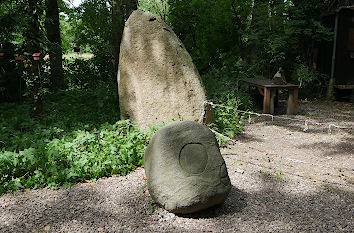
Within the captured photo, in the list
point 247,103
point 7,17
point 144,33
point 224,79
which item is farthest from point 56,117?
point 224,79

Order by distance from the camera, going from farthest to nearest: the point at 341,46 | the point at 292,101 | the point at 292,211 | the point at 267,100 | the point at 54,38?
the point at 341,46, the point at 54,38, the point at 292,101, the point at 267,100, the point at 292,211

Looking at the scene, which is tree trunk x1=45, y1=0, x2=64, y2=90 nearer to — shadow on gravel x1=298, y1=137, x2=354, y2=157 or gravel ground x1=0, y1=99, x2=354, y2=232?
gravel ground x1=0, y1=99, x2=354, y2=232

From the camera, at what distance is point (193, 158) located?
11.4ft

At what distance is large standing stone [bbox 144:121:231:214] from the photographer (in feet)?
10.9

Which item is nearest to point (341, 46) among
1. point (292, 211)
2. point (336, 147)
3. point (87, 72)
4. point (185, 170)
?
point (336, 147)

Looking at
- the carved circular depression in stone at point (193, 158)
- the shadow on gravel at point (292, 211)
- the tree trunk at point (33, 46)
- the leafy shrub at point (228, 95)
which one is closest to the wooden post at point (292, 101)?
the leafy shrub at point (228, 95)

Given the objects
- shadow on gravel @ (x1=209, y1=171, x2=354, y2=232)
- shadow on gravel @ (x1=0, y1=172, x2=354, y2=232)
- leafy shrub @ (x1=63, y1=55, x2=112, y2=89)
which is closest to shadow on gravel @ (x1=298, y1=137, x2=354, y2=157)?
shadow on gravel @ (x1=209, y1=171, x2=354, y2=232)

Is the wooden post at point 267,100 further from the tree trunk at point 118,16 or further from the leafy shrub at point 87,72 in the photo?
the leafy shrub at point 87,72

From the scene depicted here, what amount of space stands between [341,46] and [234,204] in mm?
9691

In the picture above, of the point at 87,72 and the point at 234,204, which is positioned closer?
the point at 234,204

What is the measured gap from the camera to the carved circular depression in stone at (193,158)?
11.2 feet

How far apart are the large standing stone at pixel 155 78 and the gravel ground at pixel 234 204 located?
51.7 inches

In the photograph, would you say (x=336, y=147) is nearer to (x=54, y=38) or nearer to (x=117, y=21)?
(x=117, y=21)

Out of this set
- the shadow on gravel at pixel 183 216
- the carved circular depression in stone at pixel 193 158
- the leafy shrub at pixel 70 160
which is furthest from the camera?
the leafy shrub at pixel 70 160
